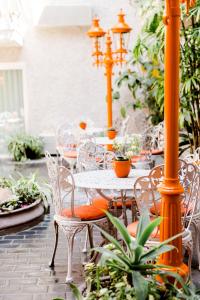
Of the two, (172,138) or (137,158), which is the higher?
(172,138)

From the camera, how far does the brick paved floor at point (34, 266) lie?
3416 millimetres

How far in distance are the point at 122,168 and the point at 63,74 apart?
257 inches

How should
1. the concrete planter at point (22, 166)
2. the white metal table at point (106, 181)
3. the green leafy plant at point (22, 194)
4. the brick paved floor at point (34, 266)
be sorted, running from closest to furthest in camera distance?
the brick paved floor at point (34, 266), the white metal table at point (106, 181), the green leafy plant at point (22, 194), the concrete planter at point (22, 166)

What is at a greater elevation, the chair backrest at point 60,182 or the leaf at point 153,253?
the chair backrest at point 60,182

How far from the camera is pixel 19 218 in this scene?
506 centimetres

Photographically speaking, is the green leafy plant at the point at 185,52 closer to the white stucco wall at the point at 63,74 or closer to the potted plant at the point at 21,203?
the potted plant at the point at 21,203

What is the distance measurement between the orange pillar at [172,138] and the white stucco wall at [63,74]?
7232mm

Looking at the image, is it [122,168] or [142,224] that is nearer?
[142,224]

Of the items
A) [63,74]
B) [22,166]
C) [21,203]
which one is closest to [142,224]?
[21,203]

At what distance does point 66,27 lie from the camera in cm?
981


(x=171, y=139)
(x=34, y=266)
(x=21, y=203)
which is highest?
(x=171, y=139)

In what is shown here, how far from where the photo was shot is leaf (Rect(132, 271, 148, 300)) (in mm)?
2031

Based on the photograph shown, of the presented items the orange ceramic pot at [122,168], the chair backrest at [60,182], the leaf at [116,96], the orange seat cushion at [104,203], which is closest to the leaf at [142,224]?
the chair backrest at [60,182]

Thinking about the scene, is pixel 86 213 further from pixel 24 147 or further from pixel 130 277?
pixel 24 147
